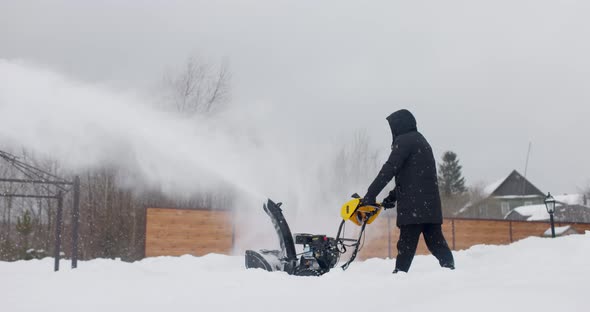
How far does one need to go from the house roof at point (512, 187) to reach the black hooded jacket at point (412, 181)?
5649cm

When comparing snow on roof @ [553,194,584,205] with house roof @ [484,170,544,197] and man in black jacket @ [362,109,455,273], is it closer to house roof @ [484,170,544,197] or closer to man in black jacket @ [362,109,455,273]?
house roof @ [484,170,544,197]

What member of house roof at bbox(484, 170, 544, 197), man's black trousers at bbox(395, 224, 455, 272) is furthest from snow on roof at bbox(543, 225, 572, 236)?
house roof at bbox(484, 170, 544, 197)

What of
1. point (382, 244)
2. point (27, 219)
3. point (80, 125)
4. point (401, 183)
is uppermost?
point (80, 125)

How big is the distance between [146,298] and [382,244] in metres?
11.8

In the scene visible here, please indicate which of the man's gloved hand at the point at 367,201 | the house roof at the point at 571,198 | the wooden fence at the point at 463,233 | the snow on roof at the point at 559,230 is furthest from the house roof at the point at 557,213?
the man's gloved hand at the point at 367,201

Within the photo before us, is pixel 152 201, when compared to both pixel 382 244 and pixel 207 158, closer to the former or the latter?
pixel 207 158

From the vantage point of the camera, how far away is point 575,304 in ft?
9.09

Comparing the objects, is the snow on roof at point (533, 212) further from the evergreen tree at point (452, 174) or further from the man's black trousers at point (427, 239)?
A: the man's black trousers at point (427, 239)

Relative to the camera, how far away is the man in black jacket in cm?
503

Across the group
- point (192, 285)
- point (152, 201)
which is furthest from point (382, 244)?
point (192, 285)

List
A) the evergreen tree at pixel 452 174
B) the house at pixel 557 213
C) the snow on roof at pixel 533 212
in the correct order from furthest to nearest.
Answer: the evergreen tree at pixel 452 174 < the snow on roof at pixel 533 212 < the house at pixel 557 213

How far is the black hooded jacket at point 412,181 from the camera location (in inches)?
198

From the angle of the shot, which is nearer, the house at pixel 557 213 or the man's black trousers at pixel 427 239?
the man's black trousers at pixel 427 239

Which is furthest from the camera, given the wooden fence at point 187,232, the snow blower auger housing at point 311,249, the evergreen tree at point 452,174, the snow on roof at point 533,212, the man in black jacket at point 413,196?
the evergreen tree at point 452,174
